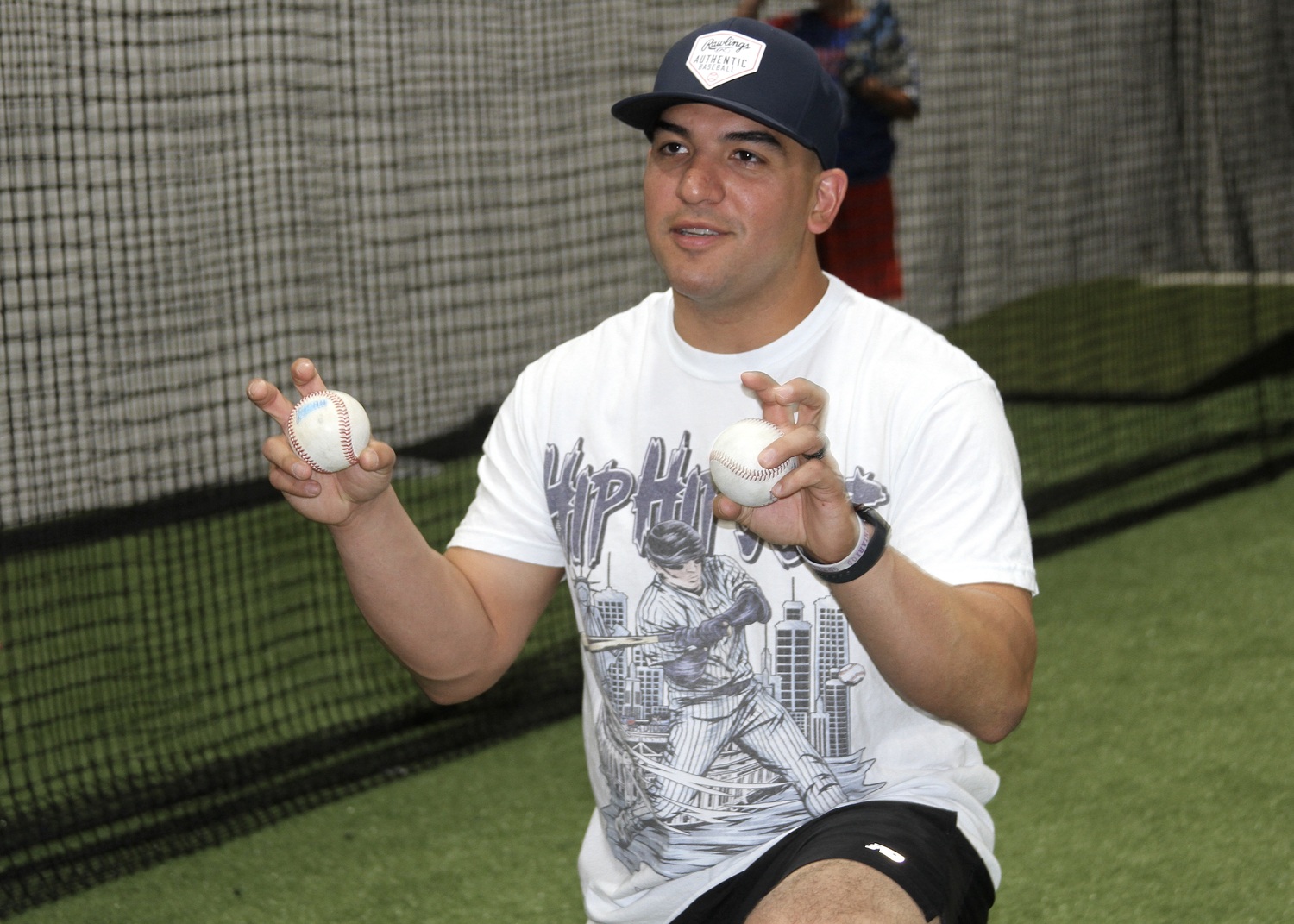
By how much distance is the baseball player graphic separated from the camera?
1.96 m

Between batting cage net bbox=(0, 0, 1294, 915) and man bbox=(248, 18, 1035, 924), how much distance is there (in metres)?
1.69

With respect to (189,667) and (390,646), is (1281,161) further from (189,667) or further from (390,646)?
(390,646)

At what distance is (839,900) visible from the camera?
5.64ft

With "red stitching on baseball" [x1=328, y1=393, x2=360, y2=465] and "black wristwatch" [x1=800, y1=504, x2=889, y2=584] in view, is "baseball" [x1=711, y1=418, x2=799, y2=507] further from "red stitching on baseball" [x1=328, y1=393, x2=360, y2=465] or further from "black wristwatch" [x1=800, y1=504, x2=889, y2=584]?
"red stitching on baseball" [x1=328, y1=393, x2=360, y2=465]

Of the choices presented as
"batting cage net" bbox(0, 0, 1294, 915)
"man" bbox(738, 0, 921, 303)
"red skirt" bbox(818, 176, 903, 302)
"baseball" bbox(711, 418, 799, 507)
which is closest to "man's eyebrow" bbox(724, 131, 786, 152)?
"baseball" bbox(711, 418, 799, 507)

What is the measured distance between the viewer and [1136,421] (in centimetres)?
688

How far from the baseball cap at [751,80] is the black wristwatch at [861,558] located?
1.98 ft

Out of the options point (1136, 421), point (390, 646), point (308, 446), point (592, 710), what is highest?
point (308, 446)

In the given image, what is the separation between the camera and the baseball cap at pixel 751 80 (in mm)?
1979

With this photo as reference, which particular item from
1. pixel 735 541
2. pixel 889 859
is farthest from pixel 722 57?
pixel 889 859

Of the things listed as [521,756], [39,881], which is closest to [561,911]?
[521,756]

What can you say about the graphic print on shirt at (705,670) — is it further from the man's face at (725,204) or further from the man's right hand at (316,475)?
the man's right hand at (316,475)

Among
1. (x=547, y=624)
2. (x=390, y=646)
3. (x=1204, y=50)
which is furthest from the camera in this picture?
(x=1204, y=50)

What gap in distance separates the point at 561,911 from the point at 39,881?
1105 millimetres
